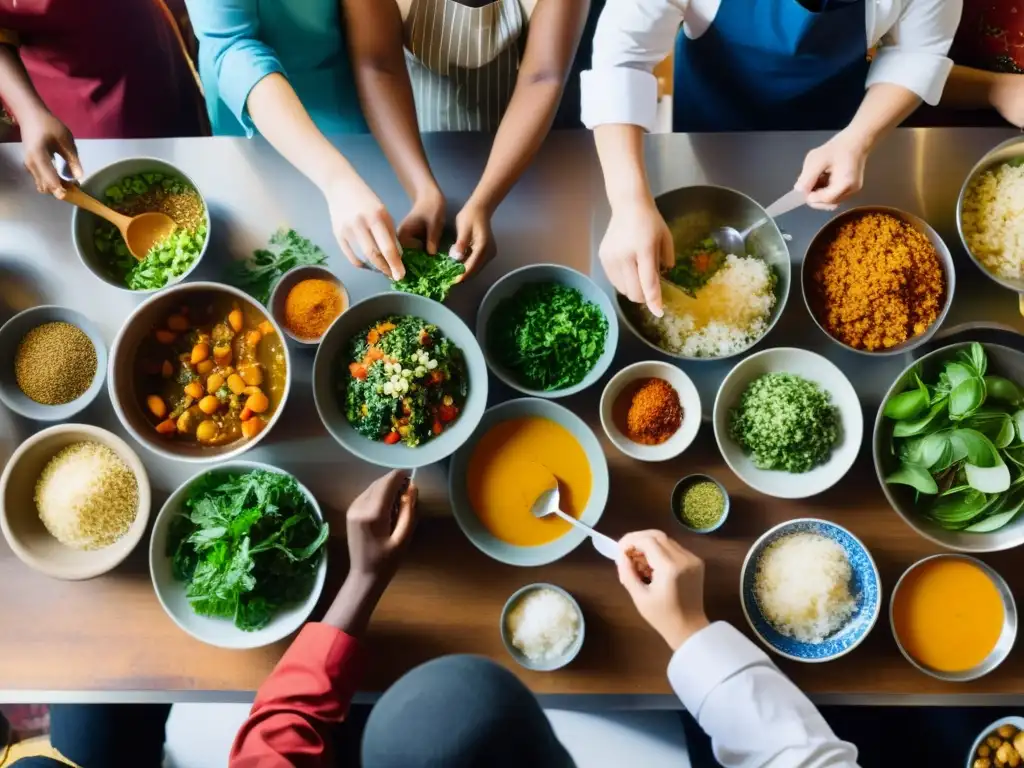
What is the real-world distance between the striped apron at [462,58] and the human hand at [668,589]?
122cm

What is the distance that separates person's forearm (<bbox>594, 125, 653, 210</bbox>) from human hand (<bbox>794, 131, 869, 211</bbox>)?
360mm

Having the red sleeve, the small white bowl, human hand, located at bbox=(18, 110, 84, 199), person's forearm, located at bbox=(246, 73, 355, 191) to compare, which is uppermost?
person's forearm, located at bbox=(246, 73, 355, 191)

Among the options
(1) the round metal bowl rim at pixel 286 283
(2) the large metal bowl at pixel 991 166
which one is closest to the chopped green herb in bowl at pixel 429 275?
(1) the round metal bowl rim at pixel 286 283

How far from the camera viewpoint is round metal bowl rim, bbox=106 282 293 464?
4.65ft

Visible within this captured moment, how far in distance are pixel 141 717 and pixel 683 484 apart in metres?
1.53

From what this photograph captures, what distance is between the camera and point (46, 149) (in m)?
1.58

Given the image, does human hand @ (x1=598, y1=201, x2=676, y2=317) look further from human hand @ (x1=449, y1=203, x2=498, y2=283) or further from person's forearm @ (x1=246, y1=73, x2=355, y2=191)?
person's forearm @ (x1=246, y1=73, x2=355, y2=191)

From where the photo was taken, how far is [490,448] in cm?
153

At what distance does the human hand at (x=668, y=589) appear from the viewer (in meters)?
1.33

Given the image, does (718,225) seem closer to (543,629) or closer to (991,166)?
(991,166)

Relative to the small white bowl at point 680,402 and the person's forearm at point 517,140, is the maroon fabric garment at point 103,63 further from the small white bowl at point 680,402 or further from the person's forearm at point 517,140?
the small white bowl at point 680,402

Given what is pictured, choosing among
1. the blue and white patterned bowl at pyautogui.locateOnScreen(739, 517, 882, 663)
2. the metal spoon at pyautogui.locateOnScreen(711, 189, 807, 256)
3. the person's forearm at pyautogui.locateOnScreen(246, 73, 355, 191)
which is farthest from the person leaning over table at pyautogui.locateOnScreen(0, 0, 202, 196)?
the blue and white patterned bowl at pyautogui.locateOnScreen(739, 517, 882, 663)

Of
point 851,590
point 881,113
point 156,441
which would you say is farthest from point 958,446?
point 156,441

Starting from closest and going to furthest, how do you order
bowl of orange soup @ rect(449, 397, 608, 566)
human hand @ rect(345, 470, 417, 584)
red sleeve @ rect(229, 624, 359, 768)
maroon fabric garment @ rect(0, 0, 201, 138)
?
red sleeve @ rect(229, 624, 359, 768), human hand @ rect(345, 470, 417, 584), bowl of orange soup @ rect(449, 397, 608, 566), maroon fabric garment @ rect(0, 0, 201, 138)
